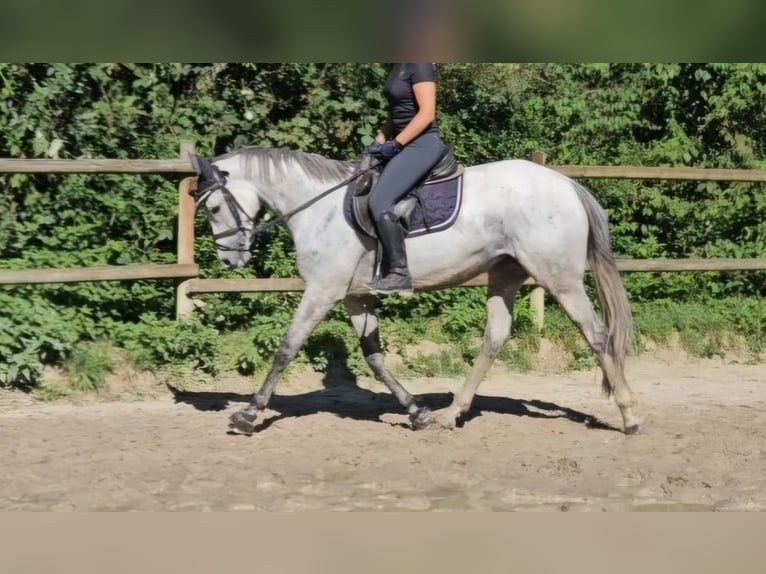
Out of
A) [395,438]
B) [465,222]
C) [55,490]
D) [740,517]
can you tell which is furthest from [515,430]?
[55,490]

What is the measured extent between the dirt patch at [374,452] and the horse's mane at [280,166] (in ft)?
5.62

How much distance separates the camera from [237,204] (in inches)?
270

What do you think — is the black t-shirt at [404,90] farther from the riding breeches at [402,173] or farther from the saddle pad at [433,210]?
the saddle pad at [433,210]

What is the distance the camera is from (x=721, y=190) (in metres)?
11.0

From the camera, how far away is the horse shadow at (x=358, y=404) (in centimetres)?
762

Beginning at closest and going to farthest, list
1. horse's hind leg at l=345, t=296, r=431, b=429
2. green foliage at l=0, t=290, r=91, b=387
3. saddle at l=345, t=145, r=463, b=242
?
saddle at l=345, t=145, r=463, b=242
horse's hind leg at l=345, t=296, r=431, b=429
green foliage at l=0, t=290, r=91, b=387

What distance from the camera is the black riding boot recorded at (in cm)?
663

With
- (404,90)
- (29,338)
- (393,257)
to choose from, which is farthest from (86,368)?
(404,90)

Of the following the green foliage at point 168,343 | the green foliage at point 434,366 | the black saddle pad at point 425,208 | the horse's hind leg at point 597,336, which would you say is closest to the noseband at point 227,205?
the black saddle pad at point 425,208

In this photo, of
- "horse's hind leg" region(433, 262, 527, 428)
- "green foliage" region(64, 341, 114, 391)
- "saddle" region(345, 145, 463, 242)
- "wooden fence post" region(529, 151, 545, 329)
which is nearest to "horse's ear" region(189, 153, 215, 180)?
"saddle" region(345, 145, 463, 242)

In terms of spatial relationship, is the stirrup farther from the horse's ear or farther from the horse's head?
the horse's ear

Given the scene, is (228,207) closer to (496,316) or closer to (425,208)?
(425,208)

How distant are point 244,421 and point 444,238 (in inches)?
69.9

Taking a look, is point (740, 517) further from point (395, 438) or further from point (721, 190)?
point (721, 190)
